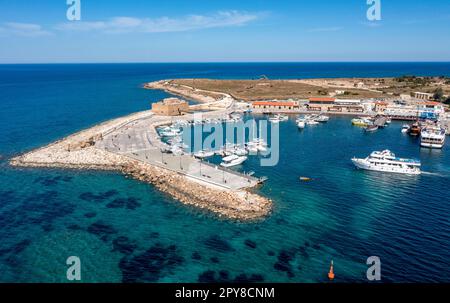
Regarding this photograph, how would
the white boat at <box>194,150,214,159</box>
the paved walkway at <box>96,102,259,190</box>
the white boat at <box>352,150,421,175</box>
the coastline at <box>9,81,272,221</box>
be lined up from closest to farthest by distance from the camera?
the coastline at <box>9,81,272,221</box>
the paved walkway at <box>96,102,259,190</box>
the white boat at <box>352,150,421,175</box>
the white boat at <box>194,150,214,159</box>

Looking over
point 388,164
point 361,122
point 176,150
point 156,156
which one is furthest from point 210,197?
point 361,122

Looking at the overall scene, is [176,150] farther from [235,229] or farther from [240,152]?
[235,229]

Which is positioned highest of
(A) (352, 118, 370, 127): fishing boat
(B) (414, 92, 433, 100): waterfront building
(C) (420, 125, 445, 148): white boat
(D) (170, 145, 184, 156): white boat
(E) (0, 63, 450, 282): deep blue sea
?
(B) (414, 92, 433, 100): waterfront building

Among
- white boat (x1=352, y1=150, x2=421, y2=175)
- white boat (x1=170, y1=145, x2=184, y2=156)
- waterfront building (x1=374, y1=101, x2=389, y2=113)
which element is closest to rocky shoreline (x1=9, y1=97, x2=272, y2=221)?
white boat (x1=170, y1=145, x2=184, y2=156)

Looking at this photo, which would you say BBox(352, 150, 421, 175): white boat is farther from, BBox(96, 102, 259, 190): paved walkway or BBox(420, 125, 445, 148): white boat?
BBox(96, 102, 259, 190): paved walkway

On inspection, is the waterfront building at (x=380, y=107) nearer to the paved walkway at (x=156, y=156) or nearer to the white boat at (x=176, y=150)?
the paved walkway at (x=156, y=156)

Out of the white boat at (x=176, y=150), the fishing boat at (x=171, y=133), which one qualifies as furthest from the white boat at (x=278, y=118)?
the white boat at (x=176, y=150)
